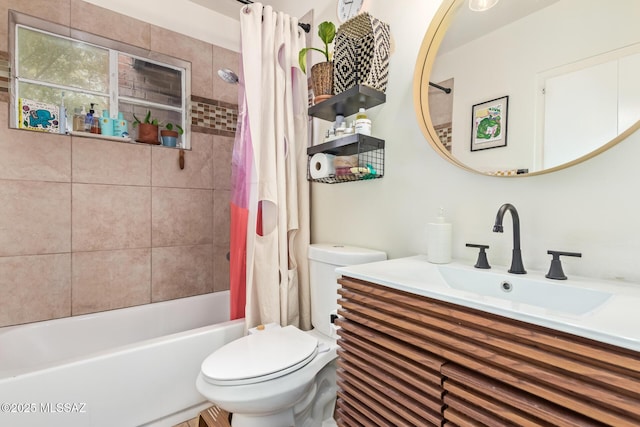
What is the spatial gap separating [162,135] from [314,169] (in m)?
1.30

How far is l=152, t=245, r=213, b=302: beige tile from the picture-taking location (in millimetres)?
2162

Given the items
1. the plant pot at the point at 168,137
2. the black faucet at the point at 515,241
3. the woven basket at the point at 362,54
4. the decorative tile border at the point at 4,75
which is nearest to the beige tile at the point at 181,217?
the plant pot at the point at 168,137

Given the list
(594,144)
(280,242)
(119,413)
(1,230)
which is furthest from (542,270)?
(1,230)

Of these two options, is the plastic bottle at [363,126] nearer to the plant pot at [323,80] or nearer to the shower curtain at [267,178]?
the plant pot at [323,80]

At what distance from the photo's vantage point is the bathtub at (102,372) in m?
1.18

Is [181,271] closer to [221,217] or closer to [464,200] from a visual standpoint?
[221,217]

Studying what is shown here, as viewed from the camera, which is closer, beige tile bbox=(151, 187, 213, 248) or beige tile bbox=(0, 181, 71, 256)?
beige tile bbox=(0, 181, 71, 256)

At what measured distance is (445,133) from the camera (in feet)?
3.89

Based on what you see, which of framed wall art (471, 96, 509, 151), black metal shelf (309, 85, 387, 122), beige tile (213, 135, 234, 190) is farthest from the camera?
beige tile (213, 135, 234, 190)

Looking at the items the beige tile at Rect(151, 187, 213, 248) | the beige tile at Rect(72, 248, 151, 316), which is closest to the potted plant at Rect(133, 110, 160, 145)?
the beige tile at Rect(151, 187, 213, 248)

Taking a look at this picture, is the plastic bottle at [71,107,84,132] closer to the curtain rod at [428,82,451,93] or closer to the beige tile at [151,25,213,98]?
the beige tile at [151,25,213,98]

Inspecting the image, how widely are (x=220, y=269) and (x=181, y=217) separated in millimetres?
514

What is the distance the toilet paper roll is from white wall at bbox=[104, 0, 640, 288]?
0.58ft

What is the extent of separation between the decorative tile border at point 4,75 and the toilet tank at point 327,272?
194 centimetres
